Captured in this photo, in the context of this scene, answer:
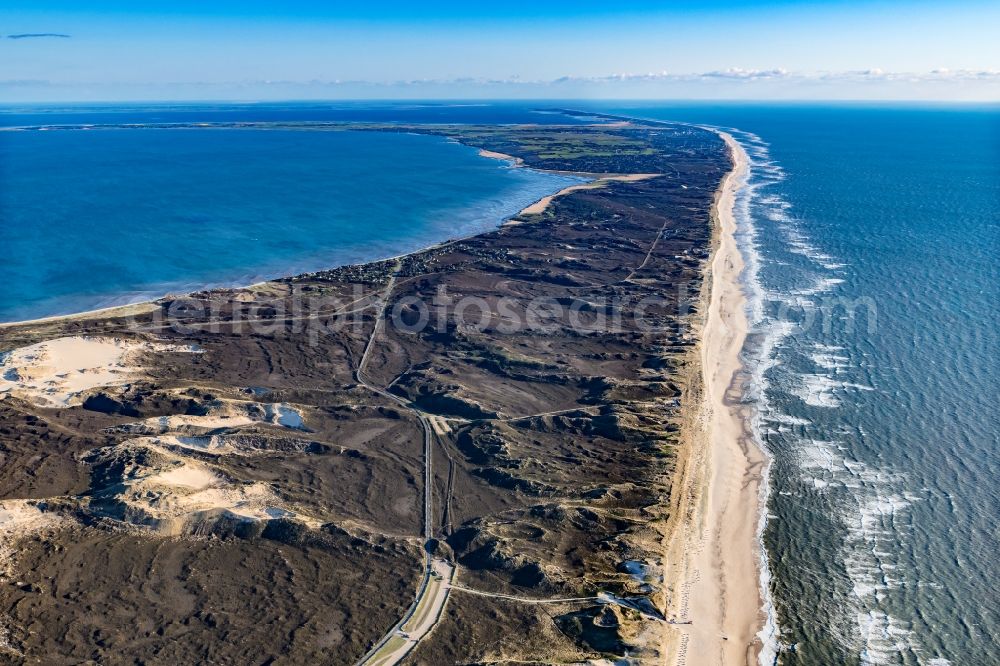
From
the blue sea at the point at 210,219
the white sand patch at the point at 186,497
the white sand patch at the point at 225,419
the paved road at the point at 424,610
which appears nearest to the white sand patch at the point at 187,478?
the white sand patch at the point at 186,497

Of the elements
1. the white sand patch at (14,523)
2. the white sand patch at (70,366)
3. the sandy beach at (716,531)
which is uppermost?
the white sand patch at (70,366)

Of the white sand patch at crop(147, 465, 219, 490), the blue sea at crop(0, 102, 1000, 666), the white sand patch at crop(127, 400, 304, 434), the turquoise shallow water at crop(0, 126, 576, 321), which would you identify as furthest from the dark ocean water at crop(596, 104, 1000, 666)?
the turquoise shallow water at crop(0, 126, 576, 321)

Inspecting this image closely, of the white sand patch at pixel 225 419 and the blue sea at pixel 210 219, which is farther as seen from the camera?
the blue sea at pixel 210 219

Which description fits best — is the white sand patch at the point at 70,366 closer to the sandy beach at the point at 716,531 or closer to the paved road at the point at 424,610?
the paved road at the point at 424,610

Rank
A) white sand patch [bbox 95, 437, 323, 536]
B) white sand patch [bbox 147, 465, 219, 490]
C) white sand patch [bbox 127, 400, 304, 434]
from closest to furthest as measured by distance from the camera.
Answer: white sand patch [bbox 95, 437, 323, 536] < white sand patch [bbox 147, 465, 219, 490] < white sand patch [bbox 127, 400, 304, 434]

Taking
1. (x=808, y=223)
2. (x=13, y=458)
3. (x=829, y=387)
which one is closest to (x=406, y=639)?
(x=13, y=458)

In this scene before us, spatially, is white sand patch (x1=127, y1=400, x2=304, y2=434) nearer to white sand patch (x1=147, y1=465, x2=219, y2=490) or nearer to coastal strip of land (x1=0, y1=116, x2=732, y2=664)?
coastal strip of land (x1=0, y1=116, x2=732, y2=664)

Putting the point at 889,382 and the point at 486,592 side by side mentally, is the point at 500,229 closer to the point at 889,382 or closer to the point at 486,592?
the point at 889,382
